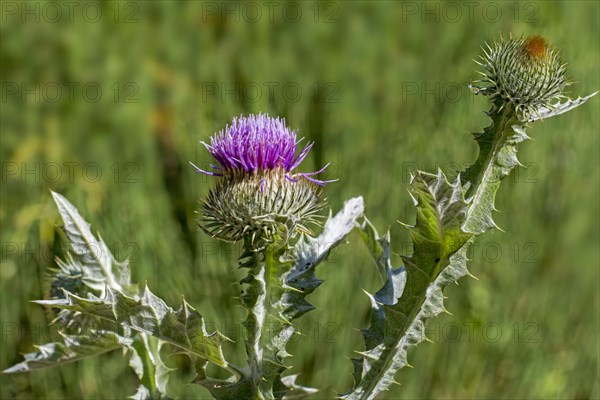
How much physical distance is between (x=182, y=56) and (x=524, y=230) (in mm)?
1771

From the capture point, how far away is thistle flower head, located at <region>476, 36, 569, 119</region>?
4.33 ft

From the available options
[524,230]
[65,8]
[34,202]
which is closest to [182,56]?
[65,8]

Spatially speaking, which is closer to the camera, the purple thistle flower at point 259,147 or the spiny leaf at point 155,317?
the spiny leaf at point 155,317

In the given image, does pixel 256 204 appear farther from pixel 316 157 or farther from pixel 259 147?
pixel 316 157

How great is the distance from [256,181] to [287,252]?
0.12m

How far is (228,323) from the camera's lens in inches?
83.3

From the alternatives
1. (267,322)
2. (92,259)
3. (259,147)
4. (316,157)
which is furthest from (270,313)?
(316,157)

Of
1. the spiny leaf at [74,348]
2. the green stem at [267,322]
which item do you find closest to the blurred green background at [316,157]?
the green stem at [267,322]

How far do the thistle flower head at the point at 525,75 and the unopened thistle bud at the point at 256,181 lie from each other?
318mm

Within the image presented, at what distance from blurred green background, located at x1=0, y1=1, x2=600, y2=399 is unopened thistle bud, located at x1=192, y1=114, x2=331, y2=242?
0.58ft

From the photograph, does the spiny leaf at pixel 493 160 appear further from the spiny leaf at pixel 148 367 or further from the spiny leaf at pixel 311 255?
the spiny leaf at pixel 148 367

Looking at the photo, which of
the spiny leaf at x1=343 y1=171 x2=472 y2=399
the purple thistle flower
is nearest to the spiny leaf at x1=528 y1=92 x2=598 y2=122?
the spiny leaf at x1=343 y1=171 x2=472 y2=399

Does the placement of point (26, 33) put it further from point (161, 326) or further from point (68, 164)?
point (161, 326)

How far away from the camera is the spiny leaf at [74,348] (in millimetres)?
1317
